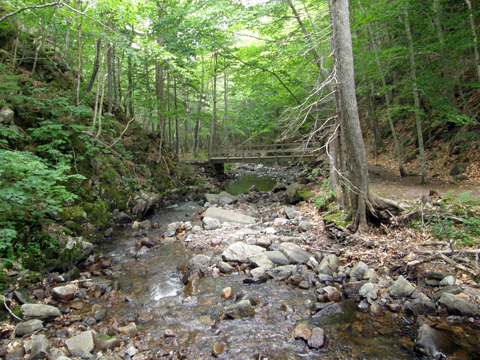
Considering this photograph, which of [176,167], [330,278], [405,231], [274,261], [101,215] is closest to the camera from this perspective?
[330,278]

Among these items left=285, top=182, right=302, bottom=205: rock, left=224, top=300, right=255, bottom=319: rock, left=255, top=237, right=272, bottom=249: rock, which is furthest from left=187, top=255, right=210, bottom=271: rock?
left=285, top=182, right=302, bottom=205: rock

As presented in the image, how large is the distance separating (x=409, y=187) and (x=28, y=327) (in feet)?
35.7

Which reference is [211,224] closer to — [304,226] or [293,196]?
[304,226]

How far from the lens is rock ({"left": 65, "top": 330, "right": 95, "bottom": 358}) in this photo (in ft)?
11.2

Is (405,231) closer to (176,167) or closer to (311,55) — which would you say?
(311,55)

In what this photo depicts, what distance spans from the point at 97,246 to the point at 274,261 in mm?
5512

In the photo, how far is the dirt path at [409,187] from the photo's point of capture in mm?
7392

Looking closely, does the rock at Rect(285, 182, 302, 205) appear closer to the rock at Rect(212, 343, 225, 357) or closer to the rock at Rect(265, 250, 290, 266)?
the rock at Rect(265, 250, 290, 266)

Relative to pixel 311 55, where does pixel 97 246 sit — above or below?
below

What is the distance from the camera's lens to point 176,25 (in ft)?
43.7

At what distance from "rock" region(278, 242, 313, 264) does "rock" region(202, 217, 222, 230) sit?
3154 millimetres

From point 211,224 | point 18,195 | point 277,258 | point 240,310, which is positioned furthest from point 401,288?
point 18,195

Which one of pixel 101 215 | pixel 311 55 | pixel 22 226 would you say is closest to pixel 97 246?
pixel 101 215

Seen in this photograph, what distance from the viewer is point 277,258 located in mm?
6211
